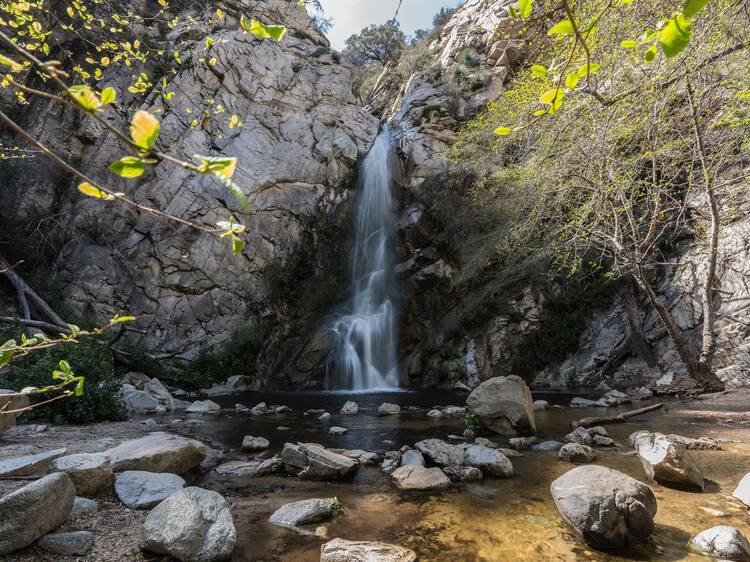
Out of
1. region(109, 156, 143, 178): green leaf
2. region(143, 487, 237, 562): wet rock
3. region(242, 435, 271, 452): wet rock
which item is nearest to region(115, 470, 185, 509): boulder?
region(143, 487, 237, 562): wet rock

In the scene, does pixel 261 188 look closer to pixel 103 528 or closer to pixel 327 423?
pixel 327 423

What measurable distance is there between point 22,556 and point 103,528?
1.79ft

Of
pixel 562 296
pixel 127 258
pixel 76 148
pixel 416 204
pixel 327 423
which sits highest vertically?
pixel 76 148

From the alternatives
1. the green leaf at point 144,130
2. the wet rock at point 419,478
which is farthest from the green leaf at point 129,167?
the wet rock at point 419,478

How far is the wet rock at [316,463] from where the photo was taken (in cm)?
473

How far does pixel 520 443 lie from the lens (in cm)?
570

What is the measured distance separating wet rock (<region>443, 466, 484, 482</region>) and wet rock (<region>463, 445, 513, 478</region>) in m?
0.11

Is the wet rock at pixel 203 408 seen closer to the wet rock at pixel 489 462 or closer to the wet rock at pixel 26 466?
the wet rock at pixel 26 466

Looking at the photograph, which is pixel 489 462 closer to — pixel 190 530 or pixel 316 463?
pixel 316 463

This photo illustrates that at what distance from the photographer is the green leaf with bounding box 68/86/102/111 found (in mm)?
829

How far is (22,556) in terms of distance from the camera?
2.78 metres

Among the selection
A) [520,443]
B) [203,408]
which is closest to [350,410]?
[203,408]

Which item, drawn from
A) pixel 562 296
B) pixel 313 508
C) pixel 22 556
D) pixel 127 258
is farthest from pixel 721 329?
pixel 127 258

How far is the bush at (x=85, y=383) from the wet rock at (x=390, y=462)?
17.8 feet
